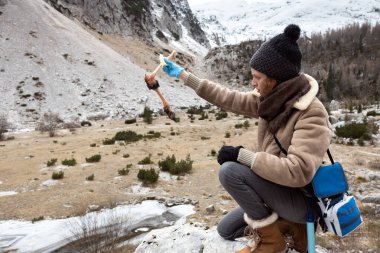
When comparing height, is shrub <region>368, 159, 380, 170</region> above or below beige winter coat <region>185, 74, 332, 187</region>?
below

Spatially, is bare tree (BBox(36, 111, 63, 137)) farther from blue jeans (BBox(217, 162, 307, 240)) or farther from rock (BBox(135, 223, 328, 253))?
blue jeans (BBox(217, 162, 307, 240))

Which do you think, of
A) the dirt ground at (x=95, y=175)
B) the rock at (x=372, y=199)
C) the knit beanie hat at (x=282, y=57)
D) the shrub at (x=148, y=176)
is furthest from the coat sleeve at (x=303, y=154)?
the shrub at (x=148, y=176)

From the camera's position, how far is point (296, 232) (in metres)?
2.92

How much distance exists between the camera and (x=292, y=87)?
251 cm

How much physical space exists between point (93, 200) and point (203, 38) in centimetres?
8285

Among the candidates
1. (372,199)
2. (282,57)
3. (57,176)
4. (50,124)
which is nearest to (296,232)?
(282,57)

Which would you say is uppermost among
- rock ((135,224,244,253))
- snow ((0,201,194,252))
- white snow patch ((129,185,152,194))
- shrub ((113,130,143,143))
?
rock ((135,224,244,253))

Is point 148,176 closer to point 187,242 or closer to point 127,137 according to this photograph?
point 187,242

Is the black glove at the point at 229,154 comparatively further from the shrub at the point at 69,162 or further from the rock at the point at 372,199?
the shrub at the point at 69,162

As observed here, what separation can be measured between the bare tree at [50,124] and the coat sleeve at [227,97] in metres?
17.3

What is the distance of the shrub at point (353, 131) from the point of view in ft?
41.9

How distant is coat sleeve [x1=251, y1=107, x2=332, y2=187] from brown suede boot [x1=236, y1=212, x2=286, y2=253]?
0.45m

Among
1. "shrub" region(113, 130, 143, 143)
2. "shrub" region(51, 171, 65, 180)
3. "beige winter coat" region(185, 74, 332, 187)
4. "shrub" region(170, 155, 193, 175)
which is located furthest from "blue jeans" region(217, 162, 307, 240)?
"shrub" region(113, 130, 143, 143)

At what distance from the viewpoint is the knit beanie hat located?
2537 mm
